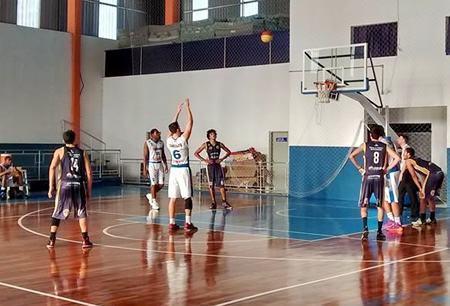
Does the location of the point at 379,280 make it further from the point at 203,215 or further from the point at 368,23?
the point at 368,23

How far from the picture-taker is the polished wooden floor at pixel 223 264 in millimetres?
7234

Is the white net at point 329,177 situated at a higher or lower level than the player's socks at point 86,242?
higher

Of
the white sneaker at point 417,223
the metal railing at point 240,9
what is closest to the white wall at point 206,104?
the metal railing at point 240,9

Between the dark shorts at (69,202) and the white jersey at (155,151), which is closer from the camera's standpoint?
the dark shorts at (69,202)

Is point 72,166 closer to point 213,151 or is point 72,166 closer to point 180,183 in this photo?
point 180,183

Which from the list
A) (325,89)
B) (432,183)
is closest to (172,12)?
(325,89)

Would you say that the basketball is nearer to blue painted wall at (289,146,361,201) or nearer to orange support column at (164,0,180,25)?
blue painted wall at (289,146,361,201)

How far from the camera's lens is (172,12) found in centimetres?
2919

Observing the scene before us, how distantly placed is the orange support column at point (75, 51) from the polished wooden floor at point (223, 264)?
42.8 ft

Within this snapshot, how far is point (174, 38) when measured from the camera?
2678 centimetres

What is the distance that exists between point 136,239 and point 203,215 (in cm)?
420

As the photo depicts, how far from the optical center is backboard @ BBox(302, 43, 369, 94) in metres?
19.5

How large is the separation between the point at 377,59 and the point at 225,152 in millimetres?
6376

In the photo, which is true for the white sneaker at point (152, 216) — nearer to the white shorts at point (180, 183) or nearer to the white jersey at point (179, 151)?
the white shorts at point (180, 183)
